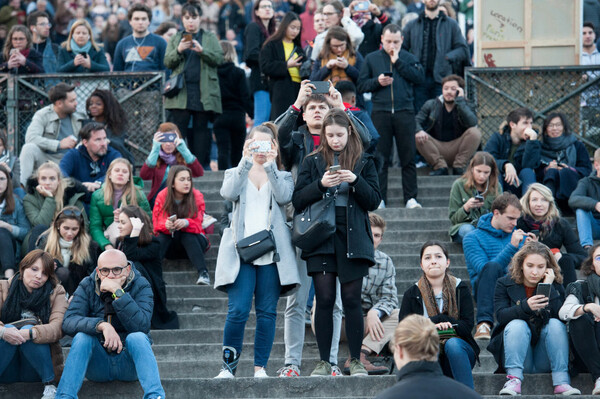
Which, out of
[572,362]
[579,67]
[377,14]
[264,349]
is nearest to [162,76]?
[377,14]

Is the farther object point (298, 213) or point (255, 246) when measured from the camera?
point (298, 213)

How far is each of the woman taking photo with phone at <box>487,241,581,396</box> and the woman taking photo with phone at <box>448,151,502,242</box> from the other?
6.48ft

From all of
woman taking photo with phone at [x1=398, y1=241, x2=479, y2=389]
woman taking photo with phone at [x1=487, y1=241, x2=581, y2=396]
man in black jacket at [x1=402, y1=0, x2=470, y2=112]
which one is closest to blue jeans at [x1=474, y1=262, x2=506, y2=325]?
woman taking photo with phone at [x1=487, y1=241, x2=581, y2=396]

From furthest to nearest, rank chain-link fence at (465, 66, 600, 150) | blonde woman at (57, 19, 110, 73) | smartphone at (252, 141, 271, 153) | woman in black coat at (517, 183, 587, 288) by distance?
1. blonde woman at (57, 19, 110, 73)
2. chain-link fence at (465, 66, 600, 150)
3. woman in black coat at (517, 183, 587, 288)
4. smartphone at (252, 141, 271, 153)

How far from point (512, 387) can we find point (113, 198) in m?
4.31

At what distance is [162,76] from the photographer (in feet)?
41.5

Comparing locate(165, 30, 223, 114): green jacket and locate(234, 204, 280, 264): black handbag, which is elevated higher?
locate(165, 30, 223, 114): green jacket

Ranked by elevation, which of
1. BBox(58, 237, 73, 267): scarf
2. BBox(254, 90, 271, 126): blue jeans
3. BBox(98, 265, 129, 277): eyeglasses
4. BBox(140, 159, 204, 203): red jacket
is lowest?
BBox(98, 265, 129, 277): eyeglasses

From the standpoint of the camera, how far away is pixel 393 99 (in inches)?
440

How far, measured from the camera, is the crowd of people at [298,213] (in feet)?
24.7

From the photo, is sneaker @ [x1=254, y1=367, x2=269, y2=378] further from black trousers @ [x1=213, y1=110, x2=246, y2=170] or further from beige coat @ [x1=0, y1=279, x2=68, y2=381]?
black trousers @ [x1=213, y1=110, x2=246, y2=170]

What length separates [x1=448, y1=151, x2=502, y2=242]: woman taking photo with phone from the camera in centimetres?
1005

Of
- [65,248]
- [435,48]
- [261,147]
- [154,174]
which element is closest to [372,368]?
[261,147]

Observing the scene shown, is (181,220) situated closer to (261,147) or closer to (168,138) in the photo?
(168,138)
